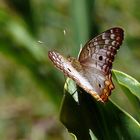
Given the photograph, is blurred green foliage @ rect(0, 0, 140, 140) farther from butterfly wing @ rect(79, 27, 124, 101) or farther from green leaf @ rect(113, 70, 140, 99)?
green leaf @ rect(113, 70, 140, 99)

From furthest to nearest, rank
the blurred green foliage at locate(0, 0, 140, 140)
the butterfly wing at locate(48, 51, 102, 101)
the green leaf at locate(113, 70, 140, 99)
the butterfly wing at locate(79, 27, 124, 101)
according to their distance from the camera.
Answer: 1. the blurred green foliage at locate(0, 0, 140, 140)
2. the butterfly wing at locate(79, 27, 124, 101)
3. the butterfly wing at locate(48, 51, 102, 101)
4. the green leaf at locate(113, 70, 140, 99)

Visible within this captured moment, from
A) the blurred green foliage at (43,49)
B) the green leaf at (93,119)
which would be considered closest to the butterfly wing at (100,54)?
the green leaf at (93,119)

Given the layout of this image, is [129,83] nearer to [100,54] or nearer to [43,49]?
[100,54]

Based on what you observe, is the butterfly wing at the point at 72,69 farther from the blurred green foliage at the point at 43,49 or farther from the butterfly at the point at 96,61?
the blurred green foliage at the point at 43,49

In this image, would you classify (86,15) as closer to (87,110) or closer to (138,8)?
(138,8)

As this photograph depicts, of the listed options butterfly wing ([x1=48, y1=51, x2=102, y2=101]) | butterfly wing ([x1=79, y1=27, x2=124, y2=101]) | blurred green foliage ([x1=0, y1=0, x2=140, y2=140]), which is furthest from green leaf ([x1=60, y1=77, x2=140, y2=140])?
blurred green foliage ([x1=0, y1=0, x2=140, y2=140])

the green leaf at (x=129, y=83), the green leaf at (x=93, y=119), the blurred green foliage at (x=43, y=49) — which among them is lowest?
the blurred green foliage at (x=43, y=49)

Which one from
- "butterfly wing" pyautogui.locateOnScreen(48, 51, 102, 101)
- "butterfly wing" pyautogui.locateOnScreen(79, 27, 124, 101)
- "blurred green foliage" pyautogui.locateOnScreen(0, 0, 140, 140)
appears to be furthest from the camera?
"blurred green foliage" pyautogui.locateOnScreen(0, 0, 140, 140)
